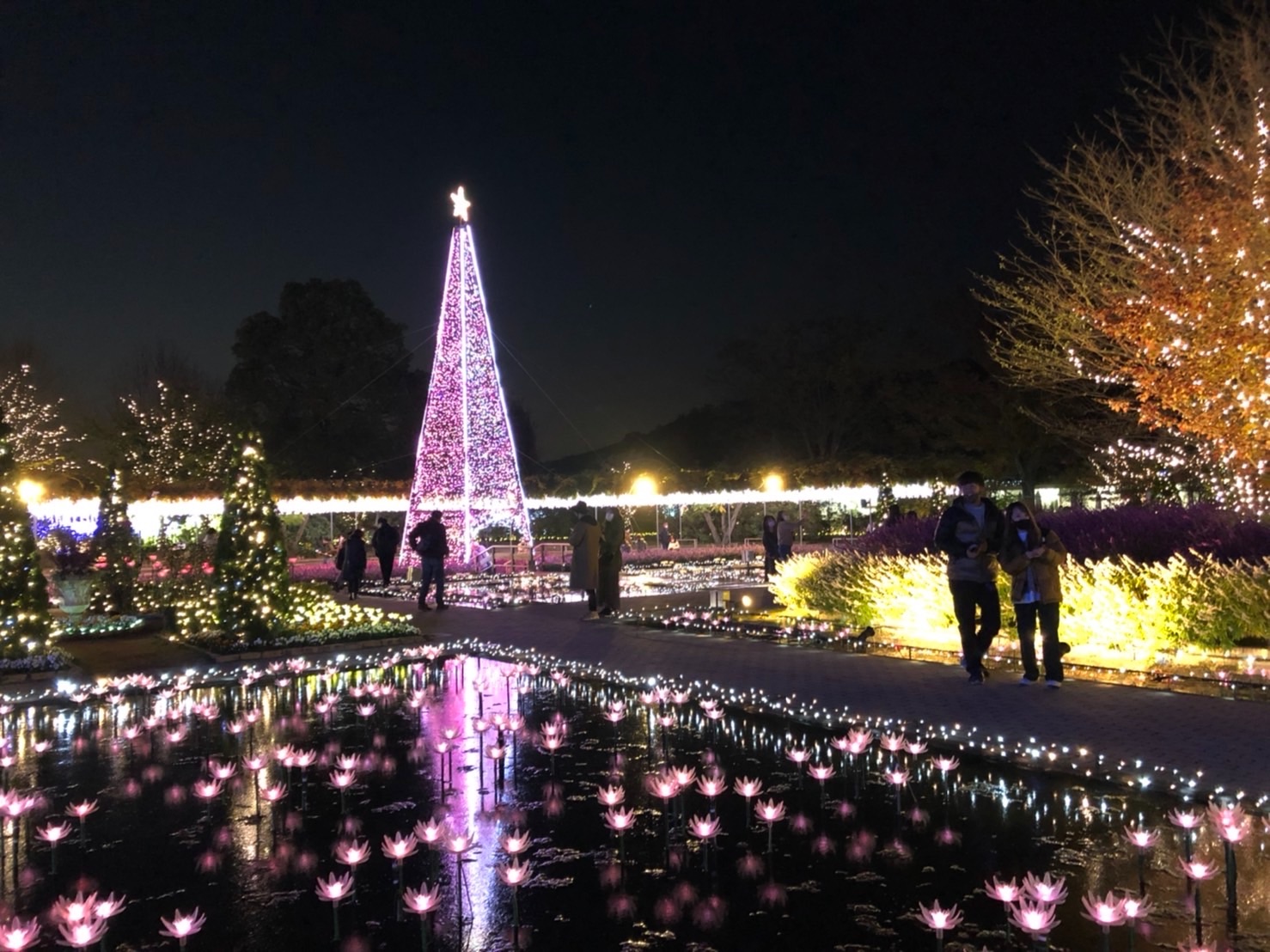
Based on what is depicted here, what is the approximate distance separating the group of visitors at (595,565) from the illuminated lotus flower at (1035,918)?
11.7 meters

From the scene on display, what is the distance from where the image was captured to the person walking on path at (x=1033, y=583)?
30.1 feet

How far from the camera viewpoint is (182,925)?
148 inches

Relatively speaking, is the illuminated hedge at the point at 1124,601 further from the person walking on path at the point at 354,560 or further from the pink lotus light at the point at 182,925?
the person walking on path at the point at 354,560

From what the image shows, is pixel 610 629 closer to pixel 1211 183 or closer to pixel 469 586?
pixel 469 586

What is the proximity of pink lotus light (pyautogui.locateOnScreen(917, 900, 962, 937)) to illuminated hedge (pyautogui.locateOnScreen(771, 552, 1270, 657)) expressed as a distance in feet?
23.2

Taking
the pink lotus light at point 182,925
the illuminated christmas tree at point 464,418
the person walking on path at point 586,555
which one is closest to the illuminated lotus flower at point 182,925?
the pink lotus light at point 182,925

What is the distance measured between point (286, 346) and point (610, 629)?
34429 mm

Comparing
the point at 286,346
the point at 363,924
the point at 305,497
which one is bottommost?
the point at 363,924

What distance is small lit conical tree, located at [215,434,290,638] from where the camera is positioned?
13672 millimetres

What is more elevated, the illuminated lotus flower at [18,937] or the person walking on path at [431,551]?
the person walking on path at [431,551]

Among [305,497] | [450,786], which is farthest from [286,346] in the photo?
[450,786]

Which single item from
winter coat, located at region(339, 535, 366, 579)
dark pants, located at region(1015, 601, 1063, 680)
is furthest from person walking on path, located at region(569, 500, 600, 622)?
dark pants, located at region(1015, 601, 1063, 680)

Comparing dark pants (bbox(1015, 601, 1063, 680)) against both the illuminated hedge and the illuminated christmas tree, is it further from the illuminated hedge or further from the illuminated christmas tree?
the illuminated christmas tree

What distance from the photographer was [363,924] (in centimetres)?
439
